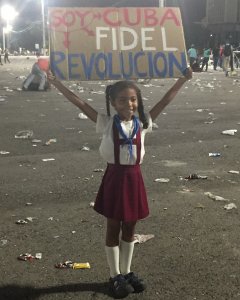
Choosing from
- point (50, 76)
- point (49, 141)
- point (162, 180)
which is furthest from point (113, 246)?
point (49, 141)

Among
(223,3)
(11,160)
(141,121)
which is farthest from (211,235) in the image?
(223,3)

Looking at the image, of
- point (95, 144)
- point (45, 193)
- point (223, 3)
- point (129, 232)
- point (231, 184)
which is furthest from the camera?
point (223, 3)

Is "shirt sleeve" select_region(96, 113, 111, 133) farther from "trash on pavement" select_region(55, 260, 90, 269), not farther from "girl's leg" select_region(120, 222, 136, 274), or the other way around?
"trash on pavement" select_region(55, 260, 90, 269)

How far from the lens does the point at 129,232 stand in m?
3.56

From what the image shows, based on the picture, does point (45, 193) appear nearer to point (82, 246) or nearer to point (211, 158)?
point (82, 246)

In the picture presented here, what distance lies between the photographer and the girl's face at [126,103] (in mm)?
3373

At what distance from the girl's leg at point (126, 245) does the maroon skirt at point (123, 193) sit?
144 mm

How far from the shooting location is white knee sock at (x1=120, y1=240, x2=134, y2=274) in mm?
3609

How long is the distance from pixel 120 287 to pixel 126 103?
1270 millimetres

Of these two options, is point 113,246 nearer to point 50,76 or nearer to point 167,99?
point 167,99

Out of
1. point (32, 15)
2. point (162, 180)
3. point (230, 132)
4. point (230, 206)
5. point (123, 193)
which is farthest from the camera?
point (32, 15)

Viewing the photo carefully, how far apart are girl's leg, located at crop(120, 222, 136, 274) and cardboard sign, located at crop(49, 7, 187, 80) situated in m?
1.14

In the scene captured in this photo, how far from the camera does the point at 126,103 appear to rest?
3.38 metres

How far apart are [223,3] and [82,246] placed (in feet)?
220
